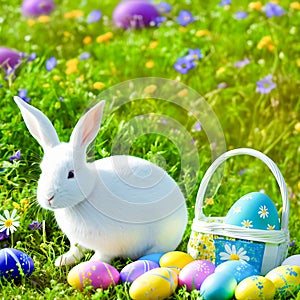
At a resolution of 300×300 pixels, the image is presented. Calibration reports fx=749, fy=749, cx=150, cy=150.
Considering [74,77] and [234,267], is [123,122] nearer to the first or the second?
[74,77]

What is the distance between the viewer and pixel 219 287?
2.63 m

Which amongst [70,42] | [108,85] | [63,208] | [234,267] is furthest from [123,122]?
[70,42]

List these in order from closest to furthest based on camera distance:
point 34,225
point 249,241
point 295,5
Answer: point 249,241 < point 34,225 < point 295,5

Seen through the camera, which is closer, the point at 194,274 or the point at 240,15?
the point at 194,274

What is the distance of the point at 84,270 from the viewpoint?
9.16 feet

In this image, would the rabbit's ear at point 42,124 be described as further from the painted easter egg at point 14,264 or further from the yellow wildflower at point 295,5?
the yellow wildflower at point 295,5

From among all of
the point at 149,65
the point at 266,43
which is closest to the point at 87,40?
the point at 149,65

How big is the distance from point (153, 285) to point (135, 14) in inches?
129

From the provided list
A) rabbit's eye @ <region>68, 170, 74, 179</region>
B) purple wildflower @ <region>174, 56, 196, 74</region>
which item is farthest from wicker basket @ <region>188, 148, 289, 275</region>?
purple wildflower @ <region>174, 56, 196, 74</region>

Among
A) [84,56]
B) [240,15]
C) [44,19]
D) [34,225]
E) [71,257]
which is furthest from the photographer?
[44,19]

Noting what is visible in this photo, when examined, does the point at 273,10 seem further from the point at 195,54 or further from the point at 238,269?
the point at 238,269

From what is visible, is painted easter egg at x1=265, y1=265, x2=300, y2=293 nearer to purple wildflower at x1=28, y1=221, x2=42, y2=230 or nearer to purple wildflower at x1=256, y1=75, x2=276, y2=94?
purple wildflower at x1=28, y1=221, x2=42, y2=230

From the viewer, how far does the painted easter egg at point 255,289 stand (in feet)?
8.52

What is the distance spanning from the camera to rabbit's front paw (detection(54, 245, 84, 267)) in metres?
3.03
